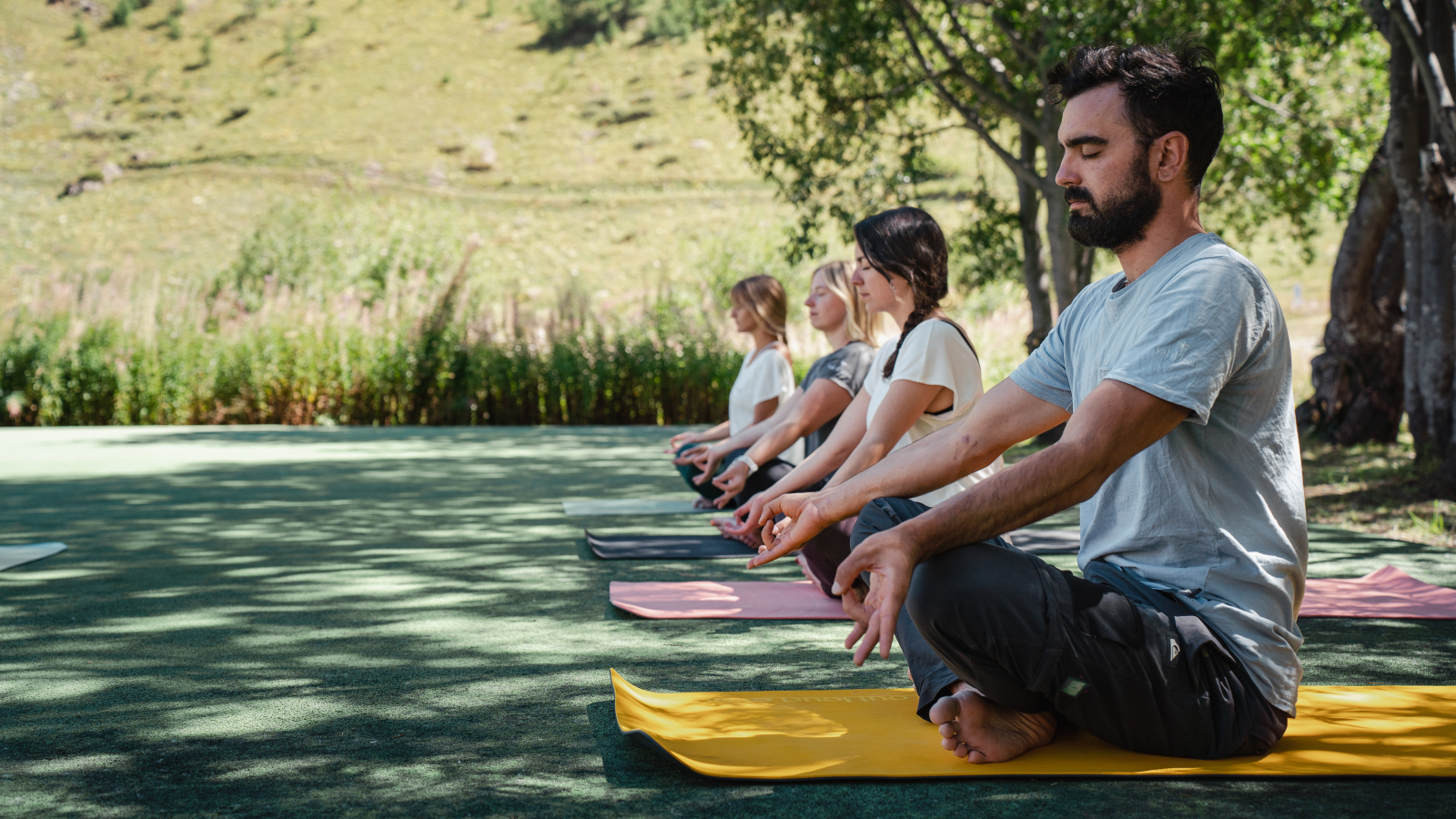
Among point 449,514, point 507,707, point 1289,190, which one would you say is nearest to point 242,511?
point 449,514

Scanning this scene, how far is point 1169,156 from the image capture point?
175cm

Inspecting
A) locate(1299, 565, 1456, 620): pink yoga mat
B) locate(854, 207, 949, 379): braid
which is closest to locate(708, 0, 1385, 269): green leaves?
locate(1299, 565, 1456, 620): pink yoga mat

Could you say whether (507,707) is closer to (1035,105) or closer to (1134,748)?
(1134,748)

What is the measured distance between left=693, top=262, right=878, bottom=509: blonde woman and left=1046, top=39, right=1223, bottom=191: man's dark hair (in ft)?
5.86

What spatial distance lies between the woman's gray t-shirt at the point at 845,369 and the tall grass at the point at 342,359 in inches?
291

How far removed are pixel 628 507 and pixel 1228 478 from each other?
3.95m

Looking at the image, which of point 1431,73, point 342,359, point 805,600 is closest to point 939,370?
point 805,600

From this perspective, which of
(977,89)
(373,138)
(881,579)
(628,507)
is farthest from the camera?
(373,138)

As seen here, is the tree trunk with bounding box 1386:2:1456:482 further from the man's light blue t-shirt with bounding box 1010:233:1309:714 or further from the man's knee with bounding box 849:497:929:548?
the man's knee with bounding box 849:497:929:548

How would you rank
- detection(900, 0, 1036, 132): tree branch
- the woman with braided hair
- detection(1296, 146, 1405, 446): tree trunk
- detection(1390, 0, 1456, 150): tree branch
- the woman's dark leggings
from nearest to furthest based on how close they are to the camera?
the woman with braided hair < the woman's dark leggings < detection(1390, 0, 1456, 150): tree branch < detection(1296, 146, 1405, 446): tree trunk < detection(900, 0, 1036, 132): tree branch

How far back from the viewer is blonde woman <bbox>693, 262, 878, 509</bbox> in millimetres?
3701

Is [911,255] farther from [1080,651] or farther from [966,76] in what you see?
[966,76]

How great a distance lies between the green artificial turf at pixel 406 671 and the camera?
67.1 inches

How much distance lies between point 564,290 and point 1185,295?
10.8 m
